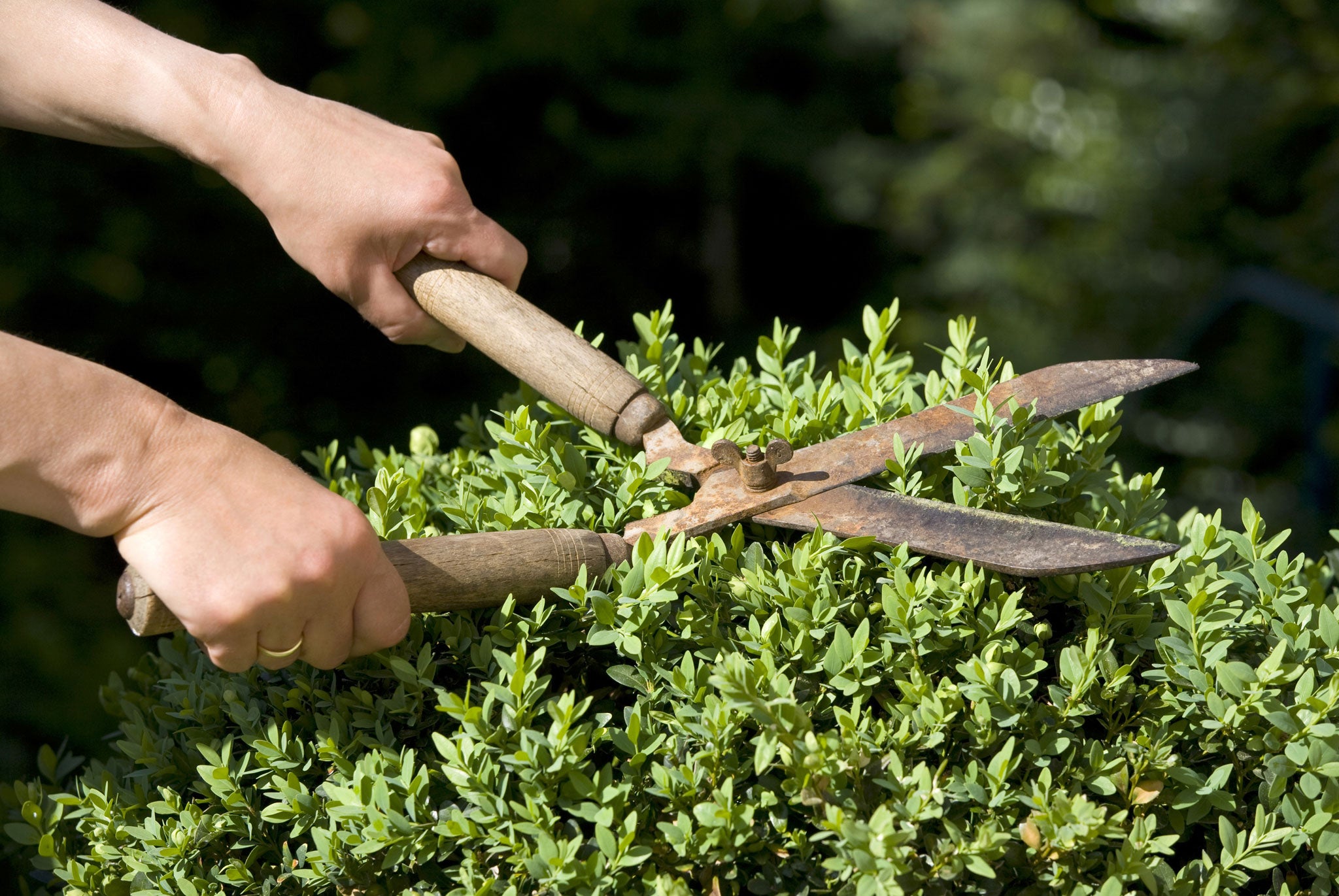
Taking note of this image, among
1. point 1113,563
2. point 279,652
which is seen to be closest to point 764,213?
point 1113,563

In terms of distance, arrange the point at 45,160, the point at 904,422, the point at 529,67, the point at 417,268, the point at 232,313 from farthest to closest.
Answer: the point at 529,67
the point at 232,313
the point at 45,160
the point at 417,268
the point at 904,422

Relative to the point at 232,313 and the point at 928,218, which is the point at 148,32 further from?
the point at 928,218

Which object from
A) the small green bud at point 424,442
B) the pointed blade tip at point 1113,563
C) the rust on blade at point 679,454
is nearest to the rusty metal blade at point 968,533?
the pointed blade tip at point 1113,563

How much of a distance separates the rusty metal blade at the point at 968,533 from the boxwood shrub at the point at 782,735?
50 mm

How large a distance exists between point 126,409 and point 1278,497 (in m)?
5.96

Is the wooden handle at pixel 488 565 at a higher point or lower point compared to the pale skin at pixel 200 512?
lower

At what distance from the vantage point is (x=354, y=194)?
2.18 meters

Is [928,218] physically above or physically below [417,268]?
below

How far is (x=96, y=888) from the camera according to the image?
1.84 m

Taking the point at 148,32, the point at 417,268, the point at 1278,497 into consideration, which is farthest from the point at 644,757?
the point at 1278,497

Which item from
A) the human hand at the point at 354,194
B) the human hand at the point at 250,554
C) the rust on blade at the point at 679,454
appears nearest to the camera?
the human hand at the point at 250,554

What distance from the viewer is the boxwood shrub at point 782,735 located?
159cm

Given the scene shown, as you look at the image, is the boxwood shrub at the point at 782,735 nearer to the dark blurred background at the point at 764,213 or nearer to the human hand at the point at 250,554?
the human hand at the point at 250,554

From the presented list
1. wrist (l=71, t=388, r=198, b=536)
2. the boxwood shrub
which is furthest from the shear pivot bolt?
wrist (l=71, t=388, r=198, b=536)
